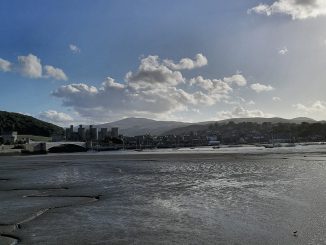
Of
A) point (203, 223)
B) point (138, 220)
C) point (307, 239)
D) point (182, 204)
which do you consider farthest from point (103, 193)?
point (307, 239)

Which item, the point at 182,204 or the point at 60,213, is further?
the point at 182,204

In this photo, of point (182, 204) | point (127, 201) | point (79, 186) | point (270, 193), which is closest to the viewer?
point (182, 204)

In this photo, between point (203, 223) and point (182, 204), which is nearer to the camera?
point (203, 223)

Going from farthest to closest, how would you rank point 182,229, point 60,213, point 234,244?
1. point 60,213
2. point 182,229
3. point 234,244

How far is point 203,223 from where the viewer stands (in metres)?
17.8

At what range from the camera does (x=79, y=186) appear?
34312mm

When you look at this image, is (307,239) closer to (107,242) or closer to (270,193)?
(107,242)

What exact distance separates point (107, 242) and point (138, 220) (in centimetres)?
408

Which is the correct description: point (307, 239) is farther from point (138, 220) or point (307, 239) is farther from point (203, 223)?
point (138, 220)

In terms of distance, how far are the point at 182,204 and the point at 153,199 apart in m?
2.64

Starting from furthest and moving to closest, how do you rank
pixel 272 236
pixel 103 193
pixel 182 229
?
pixel 103 193, pixel 182 229, pixel 272 236

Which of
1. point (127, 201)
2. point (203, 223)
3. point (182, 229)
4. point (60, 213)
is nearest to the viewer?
point (182, 229)

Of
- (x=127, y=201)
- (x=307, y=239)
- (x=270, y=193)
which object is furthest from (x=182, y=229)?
(x=270, y=193)

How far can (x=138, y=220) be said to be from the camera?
739 inches
